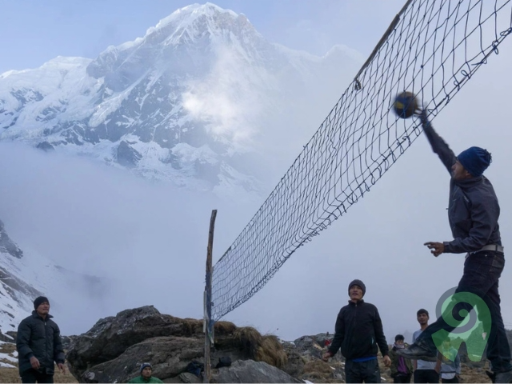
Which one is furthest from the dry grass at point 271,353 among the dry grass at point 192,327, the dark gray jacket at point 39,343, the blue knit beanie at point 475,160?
the blue knit beanie at point 475,160

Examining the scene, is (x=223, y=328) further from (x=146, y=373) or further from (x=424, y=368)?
(x=424, y=368)

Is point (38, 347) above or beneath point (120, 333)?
beneath

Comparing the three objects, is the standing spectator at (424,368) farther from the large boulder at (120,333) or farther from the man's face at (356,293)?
the large boulder at (120,333)

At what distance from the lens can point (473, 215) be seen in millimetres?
3654

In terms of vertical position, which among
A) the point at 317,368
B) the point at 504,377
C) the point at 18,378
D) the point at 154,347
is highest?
the point at 154,347

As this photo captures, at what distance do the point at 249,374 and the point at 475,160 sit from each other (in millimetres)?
7431

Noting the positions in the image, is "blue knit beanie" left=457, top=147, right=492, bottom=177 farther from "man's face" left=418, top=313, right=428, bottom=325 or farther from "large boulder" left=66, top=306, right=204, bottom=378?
"large boulder" left=66, top=306, right=204, bottom=378

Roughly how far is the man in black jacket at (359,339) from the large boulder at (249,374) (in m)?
5.07

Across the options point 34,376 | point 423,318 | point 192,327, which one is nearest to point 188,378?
point 192,327

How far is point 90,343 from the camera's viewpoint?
39.4ft

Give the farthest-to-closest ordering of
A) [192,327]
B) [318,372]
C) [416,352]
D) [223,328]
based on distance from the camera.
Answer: [318,372], [223,328], [192,327], [416,352]

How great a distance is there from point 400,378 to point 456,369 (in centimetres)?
137

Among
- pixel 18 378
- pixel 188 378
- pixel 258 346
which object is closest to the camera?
pixel 188 378

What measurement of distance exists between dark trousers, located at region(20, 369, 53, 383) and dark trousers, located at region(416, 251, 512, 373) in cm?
418
